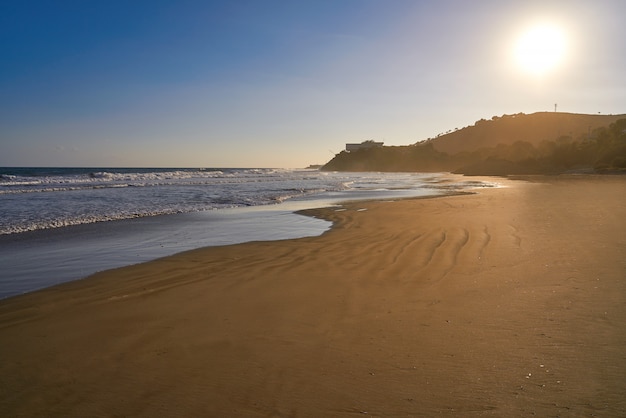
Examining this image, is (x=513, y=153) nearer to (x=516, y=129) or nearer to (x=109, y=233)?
(x=109, y=233)

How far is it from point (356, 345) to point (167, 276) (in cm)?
398

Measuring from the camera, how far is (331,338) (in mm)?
4223

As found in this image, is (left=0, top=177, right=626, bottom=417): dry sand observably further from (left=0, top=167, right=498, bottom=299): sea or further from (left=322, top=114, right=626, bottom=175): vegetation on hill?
(left=322, top=114, right=626, bottom=175): vegetation on hill

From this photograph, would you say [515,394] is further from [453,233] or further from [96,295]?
[453,233]

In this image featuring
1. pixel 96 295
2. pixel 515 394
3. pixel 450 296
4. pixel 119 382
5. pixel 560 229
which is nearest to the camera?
pixel 515 394

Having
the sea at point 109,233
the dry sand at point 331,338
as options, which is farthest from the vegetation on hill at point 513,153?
the dry sand at point 331,338

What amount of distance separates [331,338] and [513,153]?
81300 millimetres

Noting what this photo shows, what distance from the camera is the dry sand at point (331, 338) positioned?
3125 mm

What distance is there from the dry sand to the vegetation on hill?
160 feet

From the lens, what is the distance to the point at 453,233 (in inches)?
402

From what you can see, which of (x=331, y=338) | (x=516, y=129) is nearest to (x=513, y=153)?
(x=331, y=338)

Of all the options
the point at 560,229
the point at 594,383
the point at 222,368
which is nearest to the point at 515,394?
the point at 594,383

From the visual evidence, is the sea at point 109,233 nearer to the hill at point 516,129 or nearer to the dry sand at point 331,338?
the dry sand at point 331,338

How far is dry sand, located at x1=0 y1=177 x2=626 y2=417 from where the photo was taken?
3125 millimetres
